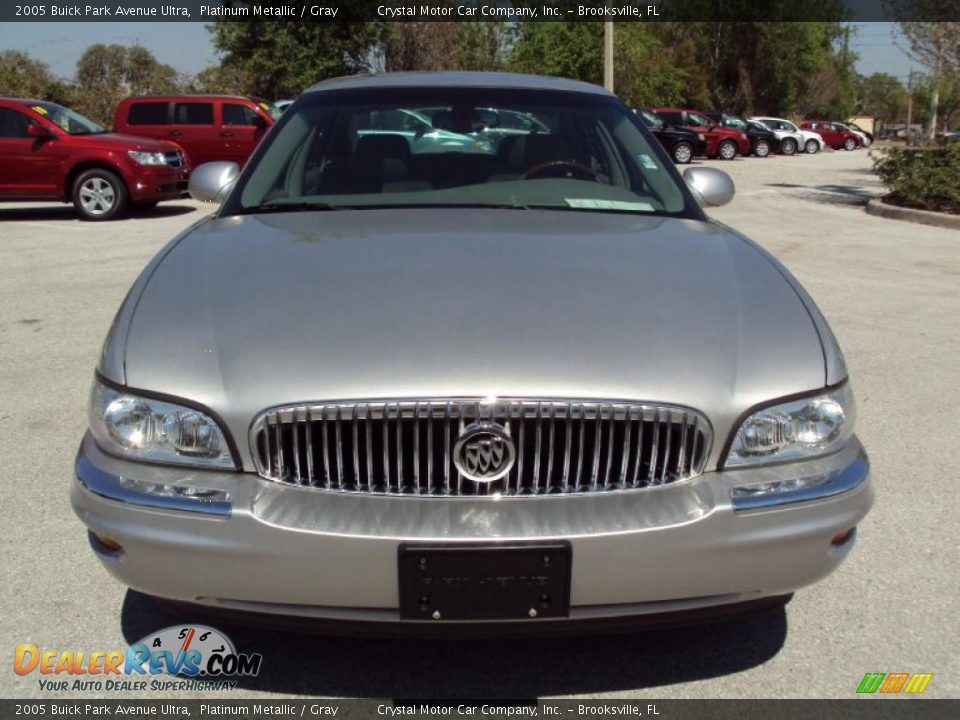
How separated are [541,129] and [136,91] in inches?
1078

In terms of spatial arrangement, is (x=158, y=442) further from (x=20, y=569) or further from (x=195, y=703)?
(x=20, y=569)

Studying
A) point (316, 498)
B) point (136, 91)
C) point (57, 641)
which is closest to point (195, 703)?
point (57, 641)

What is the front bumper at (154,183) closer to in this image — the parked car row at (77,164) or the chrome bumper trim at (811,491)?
the parked car row at (77,164)

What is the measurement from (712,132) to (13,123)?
2389 centimetres

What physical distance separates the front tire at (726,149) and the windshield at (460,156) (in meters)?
30.4

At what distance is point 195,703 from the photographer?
2.57 metres

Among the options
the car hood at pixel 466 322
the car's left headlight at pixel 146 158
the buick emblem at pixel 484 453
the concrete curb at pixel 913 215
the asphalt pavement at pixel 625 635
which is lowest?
the asphalt pavement at pixel 625 635

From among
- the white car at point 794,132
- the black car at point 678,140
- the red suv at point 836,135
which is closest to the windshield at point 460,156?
the black car at point 678,140

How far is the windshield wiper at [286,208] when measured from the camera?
3547 mm

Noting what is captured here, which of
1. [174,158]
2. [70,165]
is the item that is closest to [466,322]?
[70,165]

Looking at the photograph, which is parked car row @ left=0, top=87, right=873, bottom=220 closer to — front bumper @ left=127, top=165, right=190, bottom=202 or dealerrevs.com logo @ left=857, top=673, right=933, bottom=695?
front bumper @ left=127, top=165, right=190, bottom=202

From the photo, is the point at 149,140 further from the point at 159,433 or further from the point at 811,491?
the point at 811,491

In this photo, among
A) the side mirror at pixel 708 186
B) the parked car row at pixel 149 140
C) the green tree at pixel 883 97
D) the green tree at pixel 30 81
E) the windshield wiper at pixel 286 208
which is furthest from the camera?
the green tree at pixel 883 97

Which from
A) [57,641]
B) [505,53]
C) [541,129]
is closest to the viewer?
[57,641]
